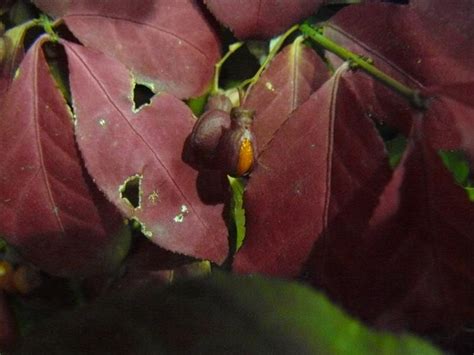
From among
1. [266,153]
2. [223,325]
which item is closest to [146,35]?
[266,153]

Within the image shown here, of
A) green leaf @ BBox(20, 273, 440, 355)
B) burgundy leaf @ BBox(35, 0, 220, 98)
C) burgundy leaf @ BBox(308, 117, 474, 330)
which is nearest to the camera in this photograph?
green leaf @ BBox(20, 273, 440, 355)

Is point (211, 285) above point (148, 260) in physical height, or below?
above

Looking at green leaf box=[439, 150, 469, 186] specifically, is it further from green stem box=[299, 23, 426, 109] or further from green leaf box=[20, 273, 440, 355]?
green leaf box=[20, 273, 440, 355]

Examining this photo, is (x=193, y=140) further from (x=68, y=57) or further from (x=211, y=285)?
(x=211, y=285)

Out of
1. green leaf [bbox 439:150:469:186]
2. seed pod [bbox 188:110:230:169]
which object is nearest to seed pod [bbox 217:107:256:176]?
seed pod [bbox 188:110:230:169]

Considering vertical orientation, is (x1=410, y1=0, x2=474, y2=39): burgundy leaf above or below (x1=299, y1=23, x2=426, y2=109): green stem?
above

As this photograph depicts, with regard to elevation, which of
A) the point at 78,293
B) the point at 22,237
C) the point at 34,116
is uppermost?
the point at 34,116

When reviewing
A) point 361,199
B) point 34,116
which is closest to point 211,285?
point 361,199
